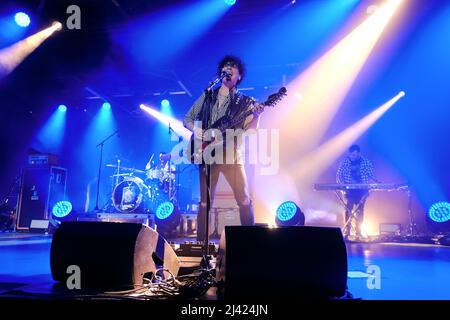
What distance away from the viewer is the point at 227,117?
3.46 m

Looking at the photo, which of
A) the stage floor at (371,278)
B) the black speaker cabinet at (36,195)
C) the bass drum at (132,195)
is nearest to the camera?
the stage floor at (371,278)

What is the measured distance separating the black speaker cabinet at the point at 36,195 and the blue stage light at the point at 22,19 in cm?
333

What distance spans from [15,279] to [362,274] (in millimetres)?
2626

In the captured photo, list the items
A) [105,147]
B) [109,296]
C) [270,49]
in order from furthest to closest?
[105,147] < [270,49] < [109,296]

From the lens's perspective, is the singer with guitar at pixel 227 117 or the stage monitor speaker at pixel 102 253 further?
the singer with guitar at pixel 227 117

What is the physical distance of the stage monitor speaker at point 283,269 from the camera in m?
1.65

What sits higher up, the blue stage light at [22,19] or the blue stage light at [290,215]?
the blue stage light at [22,19]

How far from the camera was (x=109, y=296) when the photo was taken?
1657mm

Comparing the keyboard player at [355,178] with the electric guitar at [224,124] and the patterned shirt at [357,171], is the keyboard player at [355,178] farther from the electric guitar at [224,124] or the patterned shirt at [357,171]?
the electric guitar at [224,124]

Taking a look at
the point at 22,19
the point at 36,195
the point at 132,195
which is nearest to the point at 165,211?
the point at 132,195

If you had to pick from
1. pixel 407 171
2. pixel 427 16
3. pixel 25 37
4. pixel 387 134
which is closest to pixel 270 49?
pixel 427 16

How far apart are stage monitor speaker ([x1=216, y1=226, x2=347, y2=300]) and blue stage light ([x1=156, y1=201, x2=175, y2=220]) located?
211 inches

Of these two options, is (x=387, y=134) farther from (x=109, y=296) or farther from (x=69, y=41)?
(x=109, y=296)

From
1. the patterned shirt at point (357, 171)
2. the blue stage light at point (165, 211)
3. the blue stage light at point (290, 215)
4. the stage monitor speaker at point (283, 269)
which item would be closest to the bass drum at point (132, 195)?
the blue stage light at point (165, 211)
